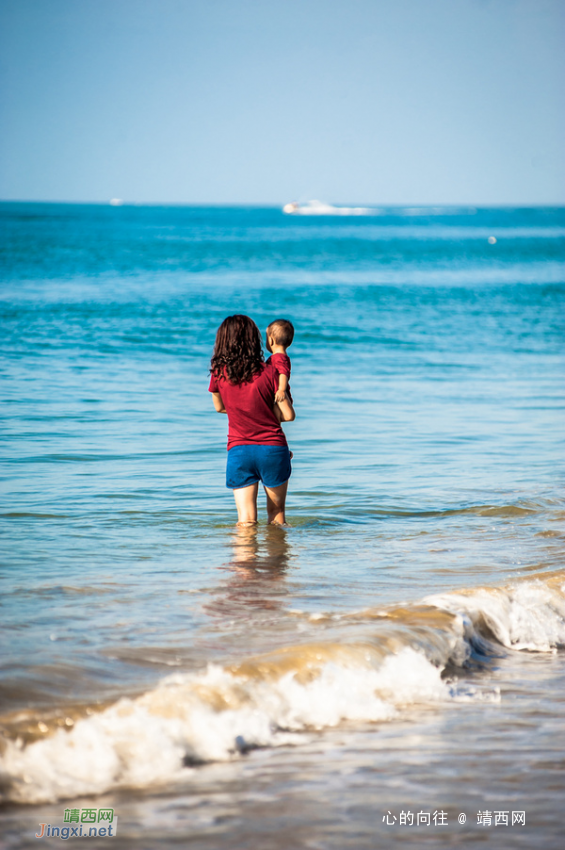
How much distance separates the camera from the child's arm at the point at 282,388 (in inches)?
217

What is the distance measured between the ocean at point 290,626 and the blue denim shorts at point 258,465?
0.49m

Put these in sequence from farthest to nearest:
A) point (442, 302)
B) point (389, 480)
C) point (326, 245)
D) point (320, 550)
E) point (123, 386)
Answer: point (326, 245) < point (442, 302) < point (123, 386) < point (389, 480) < point (320, 550)

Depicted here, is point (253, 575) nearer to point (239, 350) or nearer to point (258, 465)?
point (258, 465)

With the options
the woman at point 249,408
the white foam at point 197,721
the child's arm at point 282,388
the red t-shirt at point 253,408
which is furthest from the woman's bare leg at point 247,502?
the white foam at point 197,721

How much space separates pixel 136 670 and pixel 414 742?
1.27 metres

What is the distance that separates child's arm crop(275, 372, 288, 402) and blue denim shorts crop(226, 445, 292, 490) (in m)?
0.38

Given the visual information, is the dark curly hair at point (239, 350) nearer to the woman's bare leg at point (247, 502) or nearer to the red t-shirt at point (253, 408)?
the red t-shirt at point (253, 408)

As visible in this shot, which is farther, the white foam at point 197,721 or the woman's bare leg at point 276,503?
the woman's bare leg at point 276,503

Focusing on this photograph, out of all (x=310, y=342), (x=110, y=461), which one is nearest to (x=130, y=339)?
(x=310, y=342)

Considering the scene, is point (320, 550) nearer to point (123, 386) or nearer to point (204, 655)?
point (204, 655)

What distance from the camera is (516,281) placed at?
128ft

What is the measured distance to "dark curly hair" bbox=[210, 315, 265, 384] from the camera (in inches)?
217

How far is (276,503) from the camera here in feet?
20.3

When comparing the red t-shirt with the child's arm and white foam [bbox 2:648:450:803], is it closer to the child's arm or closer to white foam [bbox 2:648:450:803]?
the child's arm
